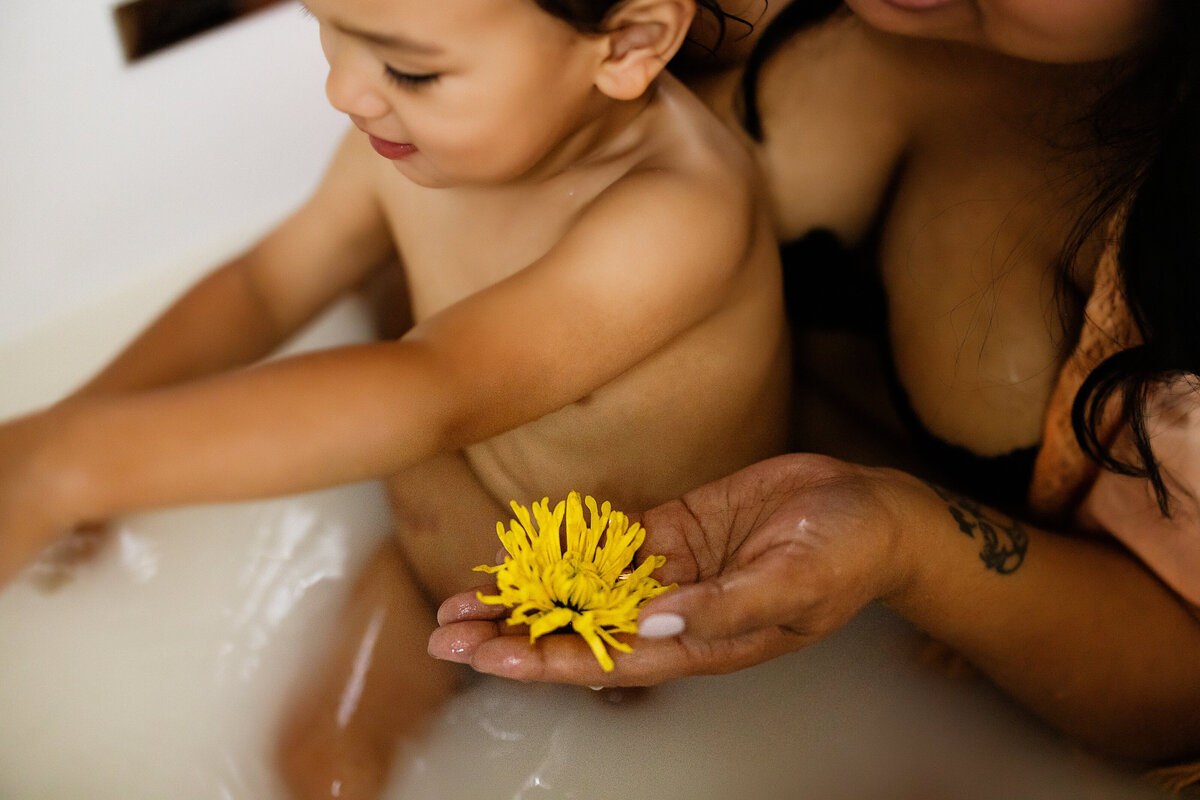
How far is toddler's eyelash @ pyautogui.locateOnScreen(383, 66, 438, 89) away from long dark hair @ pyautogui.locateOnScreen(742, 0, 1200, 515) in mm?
473

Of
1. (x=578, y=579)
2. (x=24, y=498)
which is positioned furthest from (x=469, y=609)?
→ (x=24, y=498)

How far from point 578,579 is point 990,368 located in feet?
1.39

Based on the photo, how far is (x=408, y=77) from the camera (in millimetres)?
716

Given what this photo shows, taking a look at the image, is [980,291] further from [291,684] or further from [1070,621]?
[291,684]

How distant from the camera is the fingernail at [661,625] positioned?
65cm

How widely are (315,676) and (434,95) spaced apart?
22.2 inches

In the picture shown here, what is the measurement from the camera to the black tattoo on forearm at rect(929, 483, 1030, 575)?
82 centimetres

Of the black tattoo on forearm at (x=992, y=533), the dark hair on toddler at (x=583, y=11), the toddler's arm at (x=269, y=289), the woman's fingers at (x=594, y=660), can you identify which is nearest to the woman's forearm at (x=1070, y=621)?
the black tattoo on forearm at (x=992, y=533)

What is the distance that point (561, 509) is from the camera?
0.81 metres

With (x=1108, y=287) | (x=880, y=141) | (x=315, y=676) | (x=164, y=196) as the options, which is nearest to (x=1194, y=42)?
(x=1108, y=287)

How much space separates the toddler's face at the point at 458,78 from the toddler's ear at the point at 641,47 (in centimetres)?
2

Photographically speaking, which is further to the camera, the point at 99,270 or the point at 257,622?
the point at 99,270

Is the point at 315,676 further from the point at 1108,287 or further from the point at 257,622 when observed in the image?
the point at 1108,287

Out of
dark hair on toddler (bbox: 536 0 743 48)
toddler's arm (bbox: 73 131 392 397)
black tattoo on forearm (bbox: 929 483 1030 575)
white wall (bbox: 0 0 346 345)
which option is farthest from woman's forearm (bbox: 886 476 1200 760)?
white wall (bbox: 0 0 346 345)
